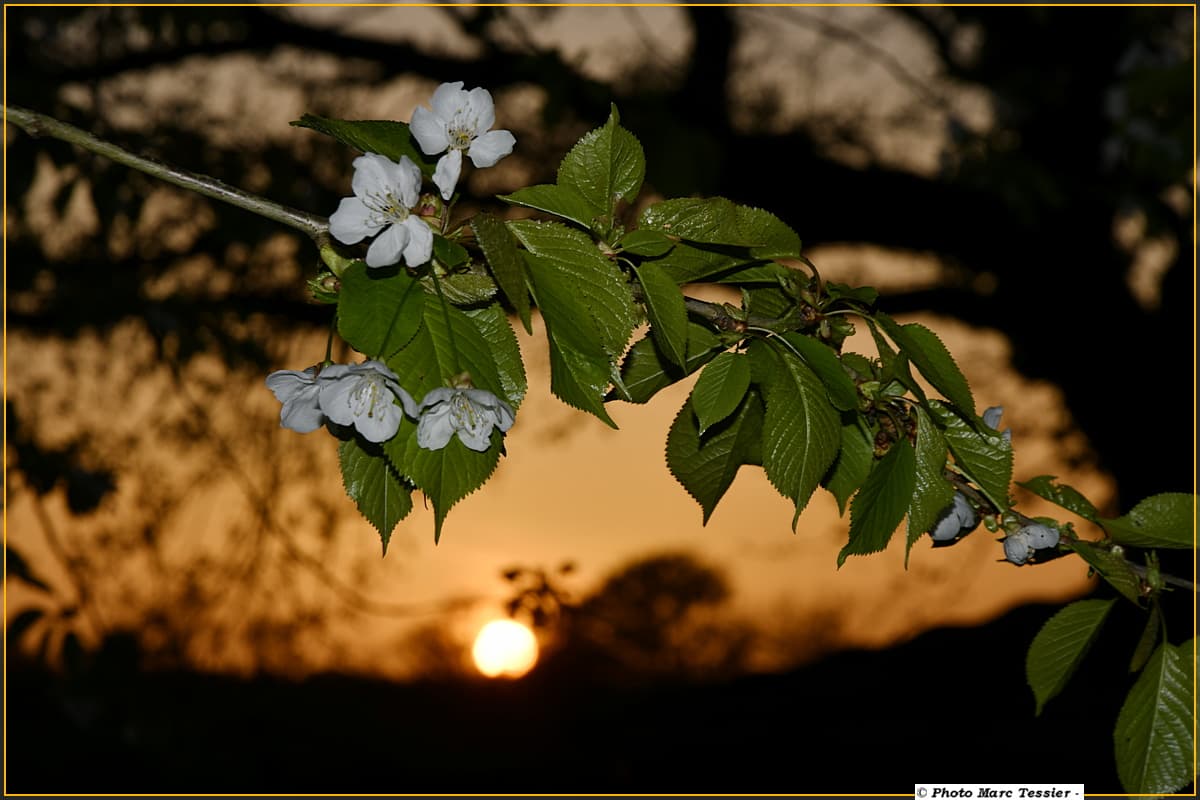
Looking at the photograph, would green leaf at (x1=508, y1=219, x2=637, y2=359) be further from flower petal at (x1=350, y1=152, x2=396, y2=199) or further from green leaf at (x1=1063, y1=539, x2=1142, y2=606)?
green leaf at (x1=1063, y1=539, x2=1142, y2=606)

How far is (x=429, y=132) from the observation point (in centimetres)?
68

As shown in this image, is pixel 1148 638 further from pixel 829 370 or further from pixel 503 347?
pixel 503 347

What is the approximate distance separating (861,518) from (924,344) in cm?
15

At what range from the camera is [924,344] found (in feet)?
2.45

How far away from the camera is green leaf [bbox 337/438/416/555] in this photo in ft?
2.31

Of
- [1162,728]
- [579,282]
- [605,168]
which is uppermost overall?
[605,168]

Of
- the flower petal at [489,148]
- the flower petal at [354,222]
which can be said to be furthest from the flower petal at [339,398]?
the flower petal at [489,148]

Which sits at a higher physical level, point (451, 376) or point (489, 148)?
point (489, 148)

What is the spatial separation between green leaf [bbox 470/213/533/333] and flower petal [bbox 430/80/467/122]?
125 mm

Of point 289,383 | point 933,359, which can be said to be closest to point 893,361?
point 933,359

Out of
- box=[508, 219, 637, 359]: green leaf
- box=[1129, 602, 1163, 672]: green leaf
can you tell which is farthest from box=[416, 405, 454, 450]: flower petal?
box=[1129, 602, 1163, 672]: green leaf

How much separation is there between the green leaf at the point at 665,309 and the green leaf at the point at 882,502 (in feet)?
0.70

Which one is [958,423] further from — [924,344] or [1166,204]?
[1166,204]

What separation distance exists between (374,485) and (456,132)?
28 centimetres
